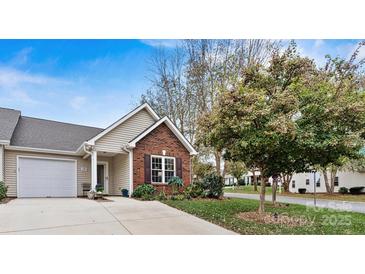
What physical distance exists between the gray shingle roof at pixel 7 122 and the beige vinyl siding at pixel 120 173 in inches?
176

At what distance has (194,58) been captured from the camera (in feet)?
41.8

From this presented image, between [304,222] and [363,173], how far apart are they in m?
16.6

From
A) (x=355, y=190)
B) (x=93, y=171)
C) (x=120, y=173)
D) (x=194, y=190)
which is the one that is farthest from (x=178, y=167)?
(x=355, y=190)

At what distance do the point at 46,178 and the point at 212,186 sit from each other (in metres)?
7.16

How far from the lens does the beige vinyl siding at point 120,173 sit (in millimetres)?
12023

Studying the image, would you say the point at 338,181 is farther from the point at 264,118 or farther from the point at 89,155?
the point at 89,155

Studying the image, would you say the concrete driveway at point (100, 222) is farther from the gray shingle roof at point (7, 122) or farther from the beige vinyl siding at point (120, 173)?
the gray shingle roof at point (7, 122)

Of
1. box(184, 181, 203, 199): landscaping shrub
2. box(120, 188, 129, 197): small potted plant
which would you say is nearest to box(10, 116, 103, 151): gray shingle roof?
box(120, 188, 129, 197): small potted plant

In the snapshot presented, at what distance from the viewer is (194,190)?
1191cm

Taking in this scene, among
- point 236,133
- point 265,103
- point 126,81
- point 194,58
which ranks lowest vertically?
point 236,133

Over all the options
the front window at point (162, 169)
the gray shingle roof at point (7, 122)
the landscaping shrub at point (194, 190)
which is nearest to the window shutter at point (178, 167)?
the front window at point (162, 169)
